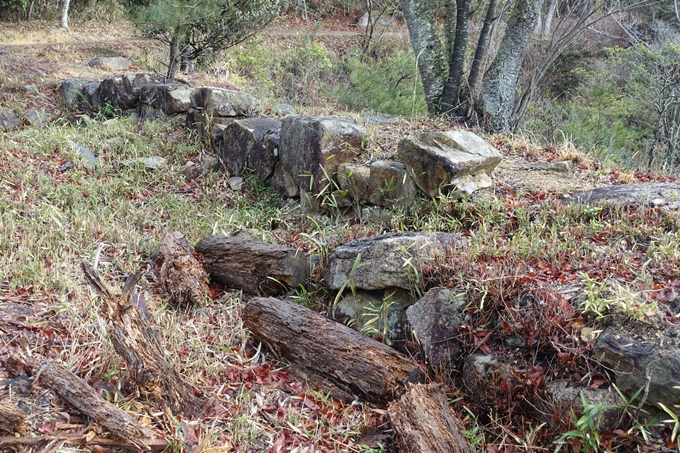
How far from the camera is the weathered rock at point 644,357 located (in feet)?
8.38

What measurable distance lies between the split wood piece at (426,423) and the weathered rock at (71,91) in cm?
748

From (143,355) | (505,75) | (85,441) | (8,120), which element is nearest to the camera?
(85,441)

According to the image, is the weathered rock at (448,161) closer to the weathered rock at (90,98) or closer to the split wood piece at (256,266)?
the split wood piece at (256,266)

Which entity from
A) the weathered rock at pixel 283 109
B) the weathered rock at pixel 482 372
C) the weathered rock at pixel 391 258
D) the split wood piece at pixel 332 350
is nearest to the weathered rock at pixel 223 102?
the weathered rock at pixel 283 109

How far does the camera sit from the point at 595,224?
3.84m

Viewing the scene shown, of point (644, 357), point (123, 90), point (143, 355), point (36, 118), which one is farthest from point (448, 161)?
point (36, 118)

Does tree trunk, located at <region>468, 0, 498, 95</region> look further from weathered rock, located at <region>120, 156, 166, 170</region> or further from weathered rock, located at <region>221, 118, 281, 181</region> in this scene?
weathered rock, located at <region>120, 156, 166, 170</region>

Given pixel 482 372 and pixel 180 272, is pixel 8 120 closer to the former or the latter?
pixel 180 272

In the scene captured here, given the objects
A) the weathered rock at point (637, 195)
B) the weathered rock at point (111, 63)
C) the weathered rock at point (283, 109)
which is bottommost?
the weathered rock at point (637, 195)

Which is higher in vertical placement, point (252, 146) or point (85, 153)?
point (252, 146)

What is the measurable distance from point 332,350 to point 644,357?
67.2 inches

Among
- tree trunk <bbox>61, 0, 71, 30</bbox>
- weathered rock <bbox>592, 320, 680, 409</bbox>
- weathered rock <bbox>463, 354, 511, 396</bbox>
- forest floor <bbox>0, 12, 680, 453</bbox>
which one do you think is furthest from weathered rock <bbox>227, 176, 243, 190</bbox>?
tree trunk <bbox>61, 0, 71, 30</bbox>

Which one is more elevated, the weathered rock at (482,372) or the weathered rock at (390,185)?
the weathered rock at (390,185)

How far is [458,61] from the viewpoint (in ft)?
22.9
